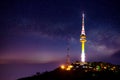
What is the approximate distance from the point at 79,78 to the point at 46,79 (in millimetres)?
23730

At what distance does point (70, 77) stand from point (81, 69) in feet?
87.8

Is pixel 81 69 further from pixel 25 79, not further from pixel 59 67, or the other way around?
pixel 25 79

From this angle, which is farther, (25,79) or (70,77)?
(25,79)

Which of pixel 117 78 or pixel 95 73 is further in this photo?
pixel 95 73

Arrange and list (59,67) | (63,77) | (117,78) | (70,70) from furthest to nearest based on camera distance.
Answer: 1. (59,67)
2. (70,70)
3. (63,77)
4. (117,78)

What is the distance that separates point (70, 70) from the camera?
568ft

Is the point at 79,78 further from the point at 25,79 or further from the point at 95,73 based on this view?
the point at 25,79

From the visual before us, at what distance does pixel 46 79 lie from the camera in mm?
158625

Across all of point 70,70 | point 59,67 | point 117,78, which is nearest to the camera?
point 117,78

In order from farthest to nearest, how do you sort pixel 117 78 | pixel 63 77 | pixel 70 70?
pixel 70 70 < pixel 63 77 < pixel 117 78

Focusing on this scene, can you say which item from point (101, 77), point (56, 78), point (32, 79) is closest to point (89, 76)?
point (101, 77)

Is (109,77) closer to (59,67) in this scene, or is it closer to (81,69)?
(81,69)

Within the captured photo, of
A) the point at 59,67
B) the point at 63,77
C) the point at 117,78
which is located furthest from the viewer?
the point at 59,67

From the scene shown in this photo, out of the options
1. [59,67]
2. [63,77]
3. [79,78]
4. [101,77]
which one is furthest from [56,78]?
[59,67]
